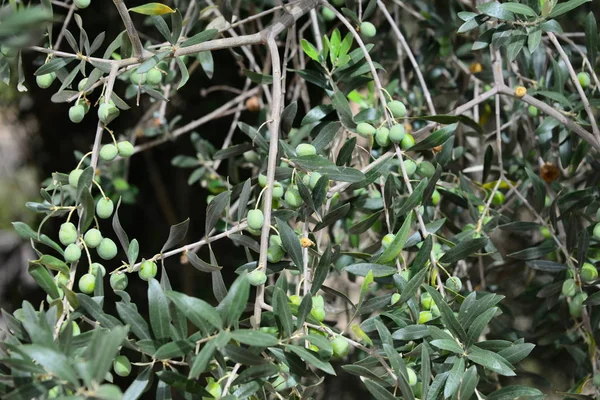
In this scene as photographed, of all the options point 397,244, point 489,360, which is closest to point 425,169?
point 397,244

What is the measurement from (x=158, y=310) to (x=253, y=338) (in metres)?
0.09

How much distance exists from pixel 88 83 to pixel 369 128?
0.31 metres

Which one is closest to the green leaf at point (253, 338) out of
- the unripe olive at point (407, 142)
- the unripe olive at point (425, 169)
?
the unripe olive at point (407, 142)

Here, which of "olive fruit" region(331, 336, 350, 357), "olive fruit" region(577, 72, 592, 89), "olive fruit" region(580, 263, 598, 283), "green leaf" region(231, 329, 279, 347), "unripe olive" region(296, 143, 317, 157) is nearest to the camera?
"green leaf" region(231, 329, 279, 347)

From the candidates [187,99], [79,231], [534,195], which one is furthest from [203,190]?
[79,231]

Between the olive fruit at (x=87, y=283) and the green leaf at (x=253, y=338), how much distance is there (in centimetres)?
20

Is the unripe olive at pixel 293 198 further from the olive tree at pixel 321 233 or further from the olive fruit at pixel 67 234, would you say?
the olive fruit at pixel 67 234

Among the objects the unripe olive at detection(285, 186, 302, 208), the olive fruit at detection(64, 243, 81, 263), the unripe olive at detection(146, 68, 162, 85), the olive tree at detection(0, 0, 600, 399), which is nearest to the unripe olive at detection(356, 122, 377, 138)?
the olive tree at detection(0, 0, 600, 399)

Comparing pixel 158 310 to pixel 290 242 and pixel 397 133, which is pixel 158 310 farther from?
pixel 397 133

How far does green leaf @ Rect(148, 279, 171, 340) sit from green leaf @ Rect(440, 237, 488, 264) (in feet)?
1.15

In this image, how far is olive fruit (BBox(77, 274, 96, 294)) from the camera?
655 millimetres

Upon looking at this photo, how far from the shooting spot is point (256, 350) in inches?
22.4

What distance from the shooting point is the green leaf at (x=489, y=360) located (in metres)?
0.65

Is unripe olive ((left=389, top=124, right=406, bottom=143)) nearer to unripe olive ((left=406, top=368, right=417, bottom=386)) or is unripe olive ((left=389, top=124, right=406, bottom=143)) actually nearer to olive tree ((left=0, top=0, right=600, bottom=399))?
olive tree ((left=0, top=0, right=600, bottom=399))
